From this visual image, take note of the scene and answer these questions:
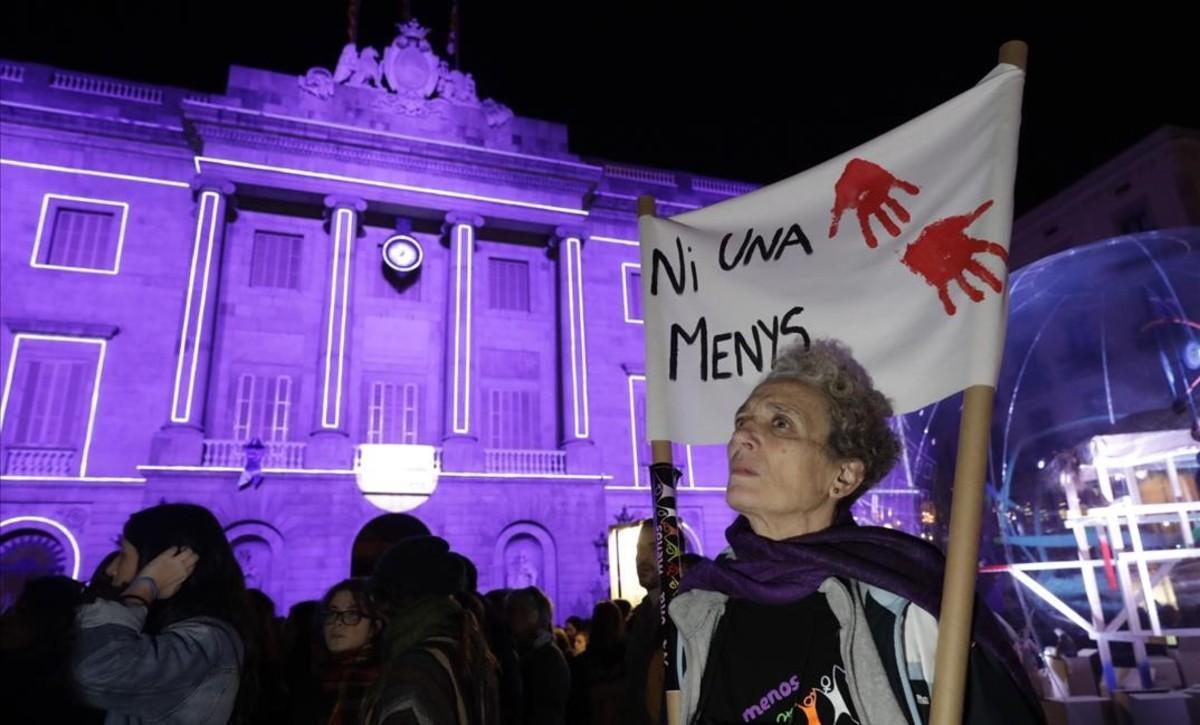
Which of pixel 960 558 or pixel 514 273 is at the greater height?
pixel 514 273

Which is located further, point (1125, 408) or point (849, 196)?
point (1125, 408)

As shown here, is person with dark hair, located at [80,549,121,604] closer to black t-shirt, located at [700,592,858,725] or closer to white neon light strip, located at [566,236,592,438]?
black t-shirt, located at [700,592,858,725]

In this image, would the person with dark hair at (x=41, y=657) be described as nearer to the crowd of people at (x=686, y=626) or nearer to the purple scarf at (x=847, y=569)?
the crowd of people at (x=686, y=626)

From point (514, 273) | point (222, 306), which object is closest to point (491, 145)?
point (514, 273)

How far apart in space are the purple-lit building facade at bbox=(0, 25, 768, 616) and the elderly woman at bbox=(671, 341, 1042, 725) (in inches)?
685

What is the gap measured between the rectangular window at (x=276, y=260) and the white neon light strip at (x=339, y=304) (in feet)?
5.04

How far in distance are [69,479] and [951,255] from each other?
20432 mm

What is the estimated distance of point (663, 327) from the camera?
2.90 meters

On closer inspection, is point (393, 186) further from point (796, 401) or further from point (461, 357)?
point (796, 401)

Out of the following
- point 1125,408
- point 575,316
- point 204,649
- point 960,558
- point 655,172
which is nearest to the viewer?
point 960,558

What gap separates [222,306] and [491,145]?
946 cm

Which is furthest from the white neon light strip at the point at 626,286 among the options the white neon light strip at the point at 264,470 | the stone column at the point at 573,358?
the white neon light strip at the point at 264,470

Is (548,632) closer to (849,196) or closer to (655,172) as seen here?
(849,196)

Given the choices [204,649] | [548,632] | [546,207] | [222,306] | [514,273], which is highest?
[546,207]
